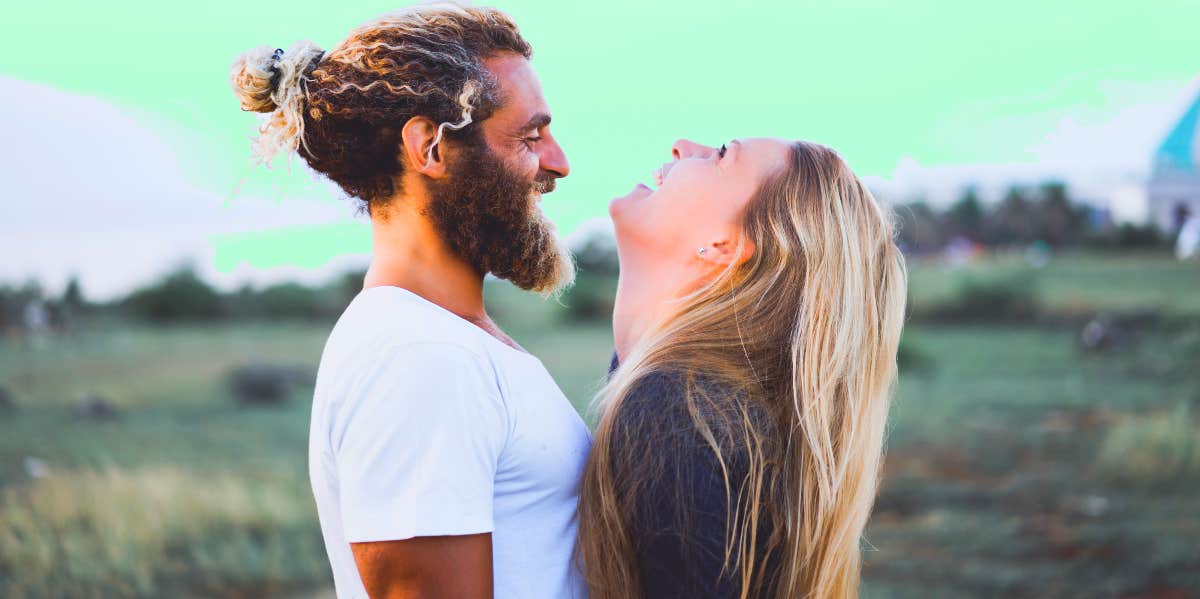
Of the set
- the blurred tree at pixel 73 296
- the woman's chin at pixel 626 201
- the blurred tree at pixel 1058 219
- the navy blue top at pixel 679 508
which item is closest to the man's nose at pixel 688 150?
the woman's chin at pixel 626 201

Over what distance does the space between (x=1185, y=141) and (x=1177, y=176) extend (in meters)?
0.29

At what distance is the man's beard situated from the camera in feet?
6.37

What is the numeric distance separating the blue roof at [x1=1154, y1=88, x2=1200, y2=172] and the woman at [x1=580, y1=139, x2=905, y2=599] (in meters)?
6.57

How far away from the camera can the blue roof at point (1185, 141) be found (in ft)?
24.7

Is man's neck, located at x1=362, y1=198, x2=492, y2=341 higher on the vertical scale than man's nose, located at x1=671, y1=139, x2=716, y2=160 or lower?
lower

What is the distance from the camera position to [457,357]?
163cm

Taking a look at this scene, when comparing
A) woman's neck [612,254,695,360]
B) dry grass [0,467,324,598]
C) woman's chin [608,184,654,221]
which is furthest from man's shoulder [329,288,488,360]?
dry grass [0,467,324,598]

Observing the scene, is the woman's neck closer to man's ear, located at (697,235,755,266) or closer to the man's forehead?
man's ear, located at (697,235,755,266)

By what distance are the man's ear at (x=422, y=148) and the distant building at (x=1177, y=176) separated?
24.1 ft

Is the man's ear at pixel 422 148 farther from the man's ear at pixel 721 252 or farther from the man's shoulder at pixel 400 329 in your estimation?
the man's ear at pixel 721 252

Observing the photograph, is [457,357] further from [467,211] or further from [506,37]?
[506,37]

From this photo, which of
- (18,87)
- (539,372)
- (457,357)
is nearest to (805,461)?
(539,372)

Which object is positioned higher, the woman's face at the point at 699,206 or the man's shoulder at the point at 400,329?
the woman's face at the point at 699,206

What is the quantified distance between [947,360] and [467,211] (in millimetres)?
6689
